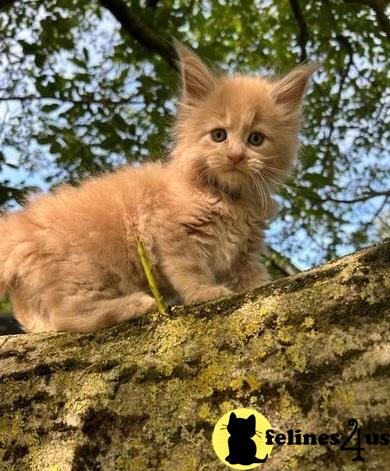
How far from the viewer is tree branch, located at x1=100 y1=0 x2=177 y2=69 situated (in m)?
4.80

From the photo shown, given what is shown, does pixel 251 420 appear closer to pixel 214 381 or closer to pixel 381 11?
pixel 214 381

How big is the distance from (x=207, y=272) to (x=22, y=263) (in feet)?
2.54

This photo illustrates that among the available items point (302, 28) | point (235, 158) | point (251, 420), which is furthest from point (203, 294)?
point (302, 28)

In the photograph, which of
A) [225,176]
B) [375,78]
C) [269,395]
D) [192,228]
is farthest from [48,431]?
[375,78]

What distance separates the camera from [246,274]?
2.62 m

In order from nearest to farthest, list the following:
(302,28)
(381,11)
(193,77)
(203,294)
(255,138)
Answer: (203,294)
(255,138)
(193,77)
(381,11)
(302,28)

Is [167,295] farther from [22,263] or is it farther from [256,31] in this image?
[256,31]

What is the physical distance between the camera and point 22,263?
89.4 inches

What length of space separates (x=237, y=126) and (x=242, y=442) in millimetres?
1754

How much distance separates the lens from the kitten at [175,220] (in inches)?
89.0

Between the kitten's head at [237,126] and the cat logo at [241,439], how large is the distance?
1482 mm

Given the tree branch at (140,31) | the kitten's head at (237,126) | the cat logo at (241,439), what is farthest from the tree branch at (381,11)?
the cat logo at (241,439)

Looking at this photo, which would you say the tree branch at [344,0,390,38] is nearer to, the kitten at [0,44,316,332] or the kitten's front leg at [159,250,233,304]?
the kitten at [0,44,316,332]

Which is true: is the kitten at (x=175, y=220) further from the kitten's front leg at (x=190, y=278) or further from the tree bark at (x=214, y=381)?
the tree bark at (x=214, y=381)
